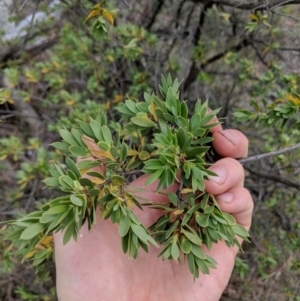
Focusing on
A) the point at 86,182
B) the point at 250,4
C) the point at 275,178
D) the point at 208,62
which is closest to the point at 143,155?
the point at 86,182

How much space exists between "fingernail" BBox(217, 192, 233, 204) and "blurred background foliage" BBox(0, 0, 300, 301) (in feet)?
2.99

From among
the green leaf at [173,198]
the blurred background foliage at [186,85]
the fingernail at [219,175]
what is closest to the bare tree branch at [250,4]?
the blurred background foliage at [186,85]

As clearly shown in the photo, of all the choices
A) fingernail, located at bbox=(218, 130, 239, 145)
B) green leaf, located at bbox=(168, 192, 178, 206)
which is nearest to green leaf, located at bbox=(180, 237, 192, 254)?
green leaf, located at bbox=(168, 192, 178, 206)

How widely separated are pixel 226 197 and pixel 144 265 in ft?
1.63

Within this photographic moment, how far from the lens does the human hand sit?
147 centimetres

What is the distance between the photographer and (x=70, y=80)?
2953mm

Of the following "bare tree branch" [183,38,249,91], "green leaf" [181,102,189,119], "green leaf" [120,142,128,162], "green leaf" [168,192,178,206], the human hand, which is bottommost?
"bare tree branch" [183,38,249,91]

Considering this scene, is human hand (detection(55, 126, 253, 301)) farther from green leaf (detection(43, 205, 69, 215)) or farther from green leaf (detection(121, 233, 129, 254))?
green leaf (detection(43, 205, 69, 215))

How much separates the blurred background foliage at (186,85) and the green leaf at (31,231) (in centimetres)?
123

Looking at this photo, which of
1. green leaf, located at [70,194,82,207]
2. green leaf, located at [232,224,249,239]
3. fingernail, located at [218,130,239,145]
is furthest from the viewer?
fingernail, located at [218,130,239,145]

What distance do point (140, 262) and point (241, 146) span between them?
2.12 ft

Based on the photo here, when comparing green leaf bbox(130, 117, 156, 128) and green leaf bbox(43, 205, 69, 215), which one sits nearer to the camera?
green leaf bbox(43, 205, 69, 215)

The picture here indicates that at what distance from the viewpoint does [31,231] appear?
0.98 m

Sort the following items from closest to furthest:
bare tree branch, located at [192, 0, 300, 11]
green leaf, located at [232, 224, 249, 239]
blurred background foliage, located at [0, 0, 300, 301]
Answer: green leaf, located at [232, 224, 249, 239] → bare tree branch, located at [192, 0, 300, 11] → blurred background foliage, located at [0, 0, 300, 301]
